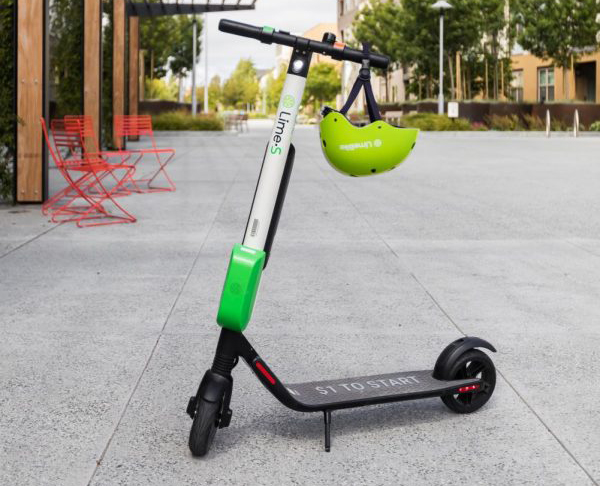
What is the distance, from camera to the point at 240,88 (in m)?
120

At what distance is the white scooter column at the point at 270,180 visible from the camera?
3.29 meters

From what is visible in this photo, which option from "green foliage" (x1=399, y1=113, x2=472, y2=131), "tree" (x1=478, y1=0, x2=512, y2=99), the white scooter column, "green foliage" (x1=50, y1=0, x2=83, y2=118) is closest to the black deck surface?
the white scooter column

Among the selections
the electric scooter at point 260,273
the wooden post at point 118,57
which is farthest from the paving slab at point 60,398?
the wooden post at point 118,57

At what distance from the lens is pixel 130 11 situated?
27734 millimetres

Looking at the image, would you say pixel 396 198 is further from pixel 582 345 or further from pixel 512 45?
pixel 512 45

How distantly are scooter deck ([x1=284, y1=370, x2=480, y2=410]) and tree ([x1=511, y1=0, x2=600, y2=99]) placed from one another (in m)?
40.0

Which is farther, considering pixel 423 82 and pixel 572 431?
pixel 423 82

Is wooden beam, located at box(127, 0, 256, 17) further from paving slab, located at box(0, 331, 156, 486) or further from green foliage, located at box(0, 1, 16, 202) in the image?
paving slab, located at box(0, 331, 156, 486)

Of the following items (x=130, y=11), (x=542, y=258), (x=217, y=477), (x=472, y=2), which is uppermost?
(x=472, y=2)

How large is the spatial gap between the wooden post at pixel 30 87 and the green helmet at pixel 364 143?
8015 millimetres

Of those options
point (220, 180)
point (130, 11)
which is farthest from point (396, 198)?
point (130, 11)

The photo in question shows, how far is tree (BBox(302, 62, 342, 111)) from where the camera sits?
8438cm

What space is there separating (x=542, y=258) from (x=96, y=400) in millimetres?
4814

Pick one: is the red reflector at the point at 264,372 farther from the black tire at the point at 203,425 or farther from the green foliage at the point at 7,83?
the green foliage at the point at 7,83
